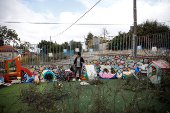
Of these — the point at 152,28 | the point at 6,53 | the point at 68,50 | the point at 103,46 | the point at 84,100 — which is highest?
the point at 152,28

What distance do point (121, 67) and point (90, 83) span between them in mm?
3739

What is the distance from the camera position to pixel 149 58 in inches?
308

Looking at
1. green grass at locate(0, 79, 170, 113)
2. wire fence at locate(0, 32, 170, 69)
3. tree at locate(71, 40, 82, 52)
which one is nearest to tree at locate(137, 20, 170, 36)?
wire fence at locate(0, 32, 170, 69)

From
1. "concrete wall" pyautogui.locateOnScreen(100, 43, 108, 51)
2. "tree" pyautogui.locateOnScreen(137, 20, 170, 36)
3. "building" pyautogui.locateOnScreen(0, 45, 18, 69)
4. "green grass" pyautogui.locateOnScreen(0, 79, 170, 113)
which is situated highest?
"tree" pyautogui.locateOnScreen(137, 20, 170, 36)

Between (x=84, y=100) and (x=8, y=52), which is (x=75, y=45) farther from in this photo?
(x=84, y=100)

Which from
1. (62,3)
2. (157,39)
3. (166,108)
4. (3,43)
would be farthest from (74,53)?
(3,43)

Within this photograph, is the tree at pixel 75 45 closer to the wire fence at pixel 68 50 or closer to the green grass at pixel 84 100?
the wire fence at pixel 68 50

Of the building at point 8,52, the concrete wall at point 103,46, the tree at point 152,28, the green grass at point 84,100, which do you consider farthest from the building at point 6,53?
the tree at point 152,28

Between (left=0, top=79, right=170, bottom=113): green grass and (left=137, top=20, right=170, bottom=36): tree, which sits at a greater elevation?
(left=137, top=20, right=170, bottom=36): tree

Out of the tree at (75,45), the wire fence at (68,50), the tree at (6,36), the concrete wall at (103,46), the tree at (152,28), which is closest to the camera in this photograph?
the wire fence at (68,50)

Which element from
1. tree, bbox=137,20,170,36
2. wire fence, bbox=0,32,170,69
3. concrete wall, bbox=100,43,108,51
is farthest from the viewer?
tree, bbox=137,20,170,36

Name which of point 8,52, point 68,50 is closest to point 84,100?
point 68,50

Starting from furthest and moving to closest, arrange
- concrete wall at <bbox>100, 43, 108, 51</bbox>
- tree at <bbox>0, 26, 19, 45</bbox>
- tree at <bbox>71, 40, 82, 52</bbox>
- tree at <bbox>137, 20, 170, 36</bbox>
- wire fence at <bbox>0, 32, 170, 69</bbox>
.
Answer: tree at <bbox>0, 26, 19, 45</bbox>, tree at <bbox>137, 20, 170, 36</bbox>, concrete wall at <bbox>100, 43, 108, 51</bbox>, tree at <bbox>71, 40, 82, 52</bbox>, wire fence at <bbox>0, 32, 170, 69</bbox>

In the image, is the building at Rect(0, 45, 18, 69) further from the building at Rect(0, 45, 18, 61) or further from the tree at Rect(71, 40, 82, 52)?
the tree at Rect(71, 40, 82, 52)
